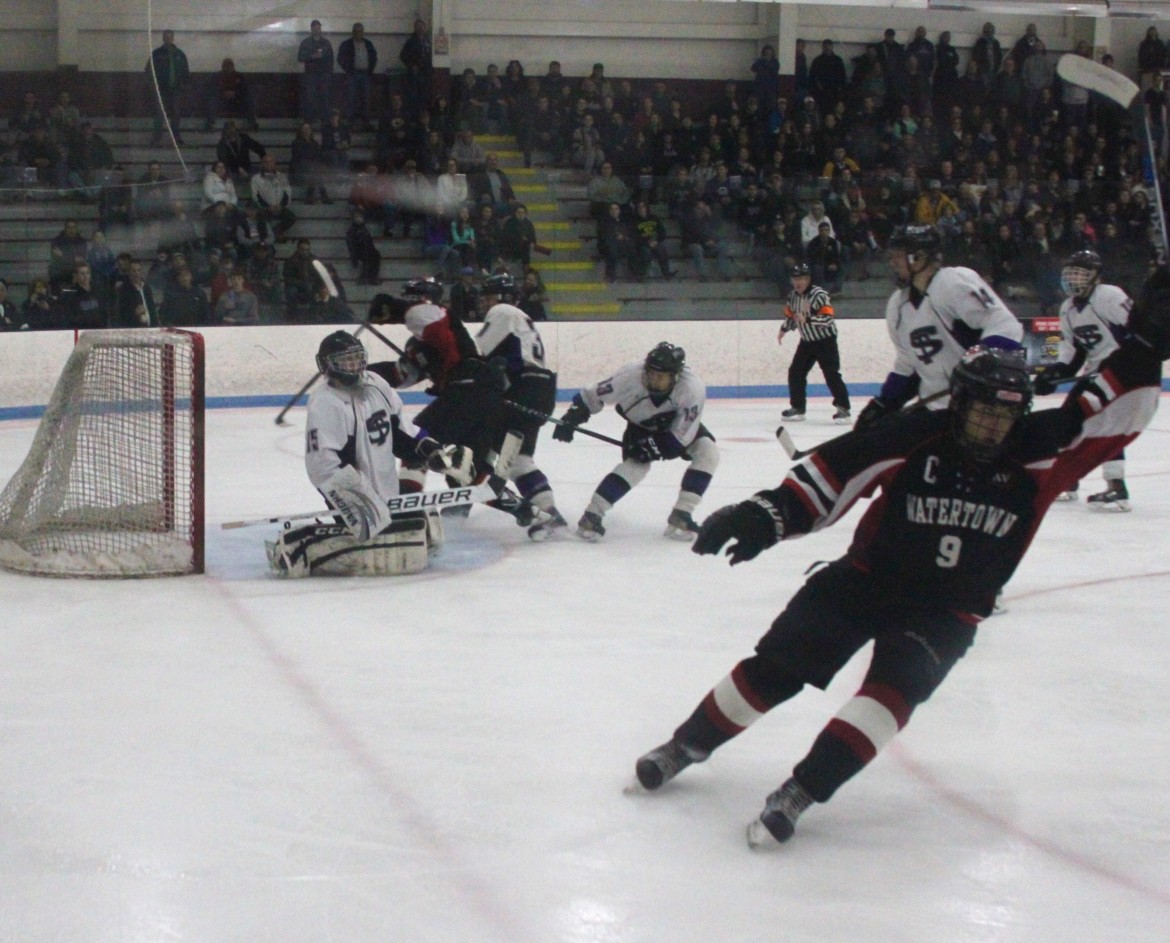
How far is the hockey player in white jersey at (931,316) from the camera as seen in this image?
481 cm

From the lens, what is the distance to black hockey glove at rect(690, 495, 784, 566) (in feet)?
8.67

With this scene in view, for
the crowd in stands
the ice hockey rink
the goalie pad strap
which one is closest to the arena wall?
the crowd in stands

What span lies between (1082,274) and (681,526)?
2.21m

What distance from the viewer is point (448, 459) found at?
5199 mm

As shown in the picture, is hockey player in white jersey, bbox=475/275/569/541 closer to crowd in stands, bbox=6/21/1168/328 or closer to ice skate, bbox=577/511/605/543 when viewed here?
ice skate, bbox=577/511/605/543

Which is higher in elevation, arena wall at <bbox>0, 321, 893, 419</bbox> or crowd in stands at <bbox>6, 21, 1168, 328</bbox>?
crowd in stands at <bbox>6, 21, 1168, 328</bbox>

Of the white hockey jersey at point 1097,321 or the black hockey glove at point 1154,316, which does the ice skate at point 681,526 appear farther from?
the black hockey glove at point 1154,316

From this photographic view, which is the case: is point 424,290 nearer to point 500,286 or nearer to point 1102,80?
point 500,286

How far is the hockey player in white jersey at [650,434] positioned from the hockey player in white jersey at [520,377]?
0.66ft

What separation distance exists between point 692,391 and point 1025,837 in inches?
127

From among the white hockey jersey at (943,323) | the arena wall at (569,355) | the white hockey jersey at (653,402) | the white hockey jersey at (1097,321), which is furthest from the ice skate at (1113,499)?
the arena wall at (569,355)

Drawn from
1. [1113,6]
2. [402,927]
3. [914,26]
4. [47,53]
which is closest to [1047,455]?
[402,927]

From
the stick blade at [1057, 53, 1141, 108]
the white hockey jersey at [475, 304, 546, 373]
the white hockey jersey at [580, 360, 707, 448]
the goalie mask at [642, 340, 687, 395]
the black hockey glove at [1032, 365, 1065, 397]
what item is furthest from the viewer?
the white hockey jersey at [475, 304, 546, 373]

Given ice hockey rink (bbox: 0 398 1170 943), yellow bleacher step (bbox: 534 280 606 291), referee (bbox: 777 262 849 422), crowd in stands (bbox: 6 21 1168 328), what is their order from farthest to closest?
1. yellow bleacher step (bbox: 534 280 606 291)
2. crowd in stands (bbox: 6 21 1168 328)
3. referee (bbox: 777 262 849 422)
4. ice hockey rink (bbox: 0 398 1170 943)
